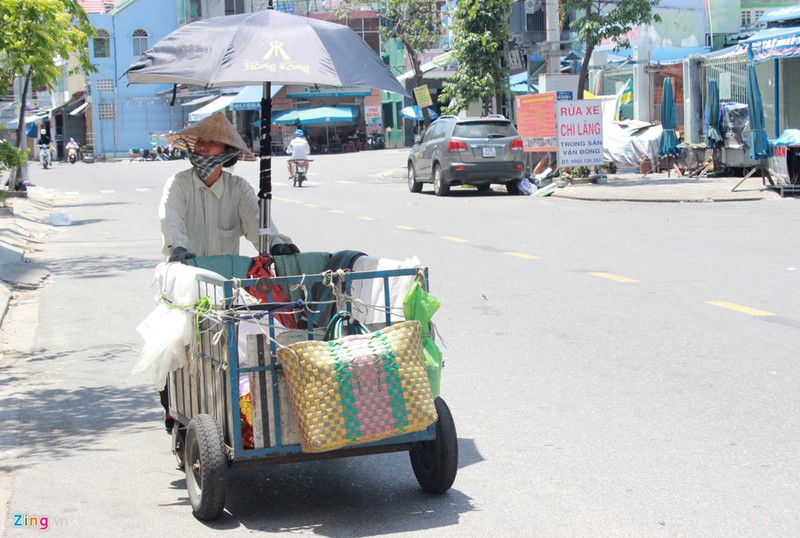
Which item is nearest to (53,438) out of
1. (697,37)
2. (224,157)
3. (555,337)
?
(224,157)

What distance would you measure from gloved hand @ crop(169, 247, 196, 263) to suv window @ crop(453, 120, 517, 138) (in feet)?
63.5

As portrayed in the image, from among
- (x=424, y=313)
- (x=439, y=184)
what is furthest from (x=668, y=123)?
(x=424, y=313)

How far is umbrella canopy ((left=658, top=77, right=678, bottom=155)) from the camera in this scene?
2538cm

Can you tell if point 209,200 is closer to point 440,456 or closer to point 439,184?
point 440,456

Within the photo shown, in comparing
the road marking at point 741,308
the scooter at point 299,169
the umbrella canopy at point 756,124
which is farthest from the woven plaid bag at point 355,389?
the scooter at point 299,169

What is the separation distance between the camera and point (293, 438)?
4.65m

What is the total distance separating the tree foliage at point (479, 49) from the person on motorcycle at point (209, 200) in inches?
920

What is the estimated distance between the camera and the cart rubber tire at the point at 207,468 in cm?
462

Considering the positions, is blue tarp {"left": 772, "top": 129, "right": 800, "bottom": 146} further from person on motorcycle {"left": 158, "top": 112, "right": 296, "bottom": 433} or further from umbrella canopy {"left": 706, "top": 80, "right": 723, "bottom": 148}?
person on motorcycle {"left": 158, "top": 112, "right": 296, "bottom": 433}

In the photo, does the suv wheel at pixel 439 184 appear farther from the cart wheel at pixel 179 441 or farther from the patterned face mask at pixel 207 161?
the cart wheel at pixel 179 441

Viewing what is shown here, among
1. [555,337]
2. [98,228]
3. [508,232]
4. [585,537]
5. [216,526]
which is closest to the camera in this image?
[585,537]

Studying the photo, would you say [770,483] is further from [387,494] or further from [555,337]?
[555,337]

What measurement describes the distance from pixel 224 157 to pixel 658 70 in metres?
26.6

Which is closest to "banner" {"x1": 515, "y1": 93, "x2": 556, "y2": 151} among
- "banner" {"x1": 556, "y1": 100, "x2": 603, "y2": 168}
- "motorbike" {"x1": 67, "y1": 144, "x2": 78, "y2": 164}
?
"banner" {"x1": 556, "y1": 100, "x2": 603, "y2": 168}
